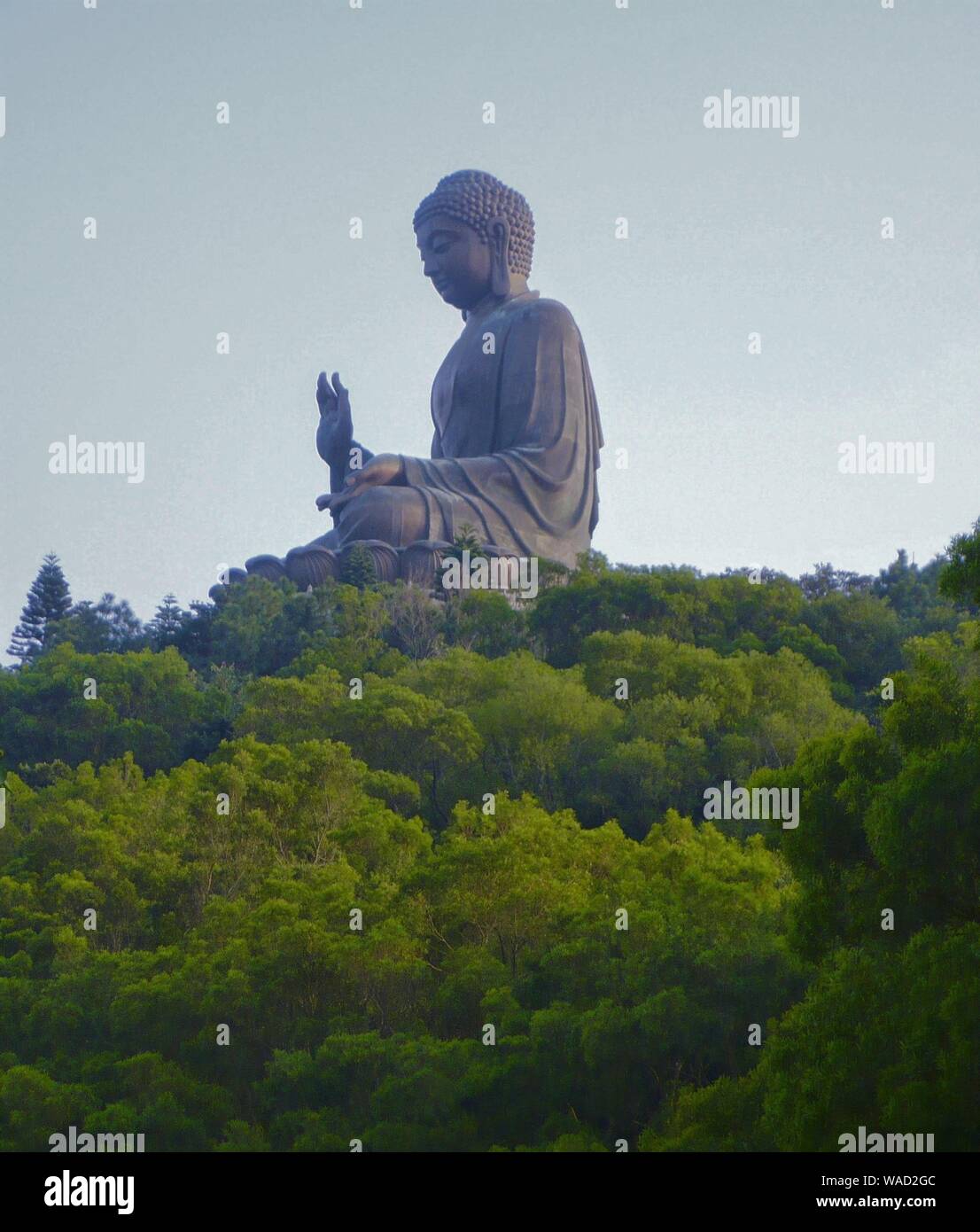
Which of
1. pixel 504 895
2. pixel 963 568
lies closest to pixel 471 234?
pixel 504 895

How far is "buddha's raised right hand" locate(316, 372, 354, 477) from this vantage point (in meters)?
28.3

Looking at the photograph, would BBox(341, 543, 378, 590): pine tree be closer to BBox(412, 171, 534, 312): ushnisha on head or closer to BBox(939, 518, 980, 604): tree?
BBox(412, 171, 534, 312): ushnisha on head

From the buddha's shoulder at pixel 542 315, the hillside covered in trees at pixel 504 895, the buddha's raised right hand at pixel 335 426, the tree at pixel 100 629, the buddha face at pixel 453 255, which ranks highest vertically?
the buddha face at pixel 453 255

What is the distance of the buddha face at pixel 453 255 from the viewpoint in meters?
30.8

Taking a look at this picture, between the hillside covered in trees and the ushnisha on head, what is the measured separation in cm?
845

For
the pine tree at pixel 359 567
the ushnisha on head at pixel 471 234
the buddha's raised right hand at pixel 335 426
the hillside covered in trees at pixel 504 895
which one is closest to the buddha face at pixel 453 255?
the ushnisha on head at pixel 471 234

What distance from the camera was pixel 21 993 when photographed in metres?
14.9

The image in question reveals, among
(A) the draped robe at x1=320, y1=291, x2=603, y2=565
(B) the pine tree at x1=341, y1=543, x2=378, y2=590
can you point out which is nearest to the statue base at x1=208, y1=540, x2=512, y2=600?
(B) the pine tree at x1=341, y1=543, x2=378, y2=590

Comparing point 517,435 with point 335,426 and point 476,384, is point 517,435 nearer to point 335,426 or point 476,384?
point 476,384

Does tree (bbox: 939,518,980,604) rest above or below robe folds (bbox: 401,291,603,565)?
below

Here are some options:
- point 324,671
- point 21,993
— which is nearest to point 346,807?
point 21,993

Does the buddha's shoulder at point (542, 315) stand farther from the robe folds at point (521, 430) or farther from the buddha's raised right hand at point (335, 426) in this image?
the buddha's raised right hand at point (335, 426)
